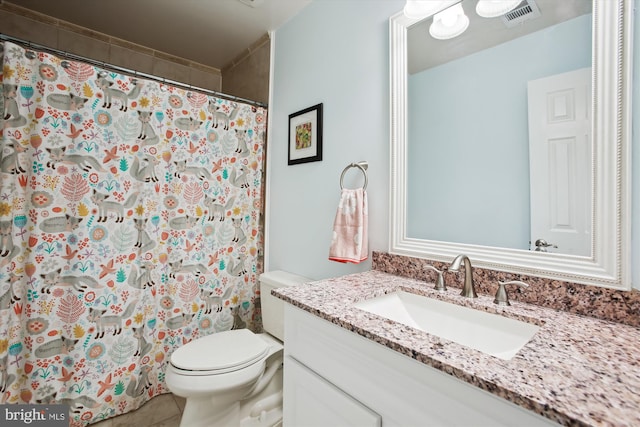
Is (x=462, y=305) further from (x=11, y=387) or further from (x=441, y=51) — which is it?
(x=11, y=387)

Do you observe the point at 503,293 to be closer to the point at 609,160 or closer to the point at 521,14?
the point at 609,160

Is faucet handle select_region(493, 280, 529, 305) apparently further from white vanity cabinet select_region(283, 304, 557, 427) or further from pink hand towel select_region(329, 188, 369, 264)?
pink hand towel select_region(329, 188, 369, 264)

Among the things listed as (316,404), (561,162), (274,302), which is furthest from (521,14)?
(274,302)

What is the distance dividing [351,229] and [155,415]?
55.8 inches

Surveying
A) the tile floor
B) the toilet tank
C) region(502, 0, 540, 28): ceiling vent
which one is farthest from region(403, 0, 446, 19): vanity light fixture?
the tile floor

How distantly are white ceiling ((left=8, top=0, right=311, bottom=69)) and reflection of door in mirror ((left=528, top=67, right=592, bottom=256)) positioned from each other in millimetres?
1480

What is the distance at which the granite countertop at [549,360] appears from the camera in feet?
1.46

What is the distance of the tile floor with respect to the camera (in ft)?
4.85

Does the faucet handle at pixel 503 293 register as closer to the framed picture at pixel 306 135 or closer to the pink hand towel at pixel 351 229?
the pink hand towel at pixel 351 229

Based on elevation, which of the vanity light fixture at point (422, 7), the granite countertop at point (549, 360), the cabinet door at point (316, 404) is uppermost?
the vanity light fixture at point (422, 7)

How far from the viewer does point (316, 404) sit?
0.86 m

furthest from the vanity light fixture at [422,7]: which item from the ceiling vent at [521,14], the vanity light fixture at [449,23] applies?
the ceiling vent at [521,14]

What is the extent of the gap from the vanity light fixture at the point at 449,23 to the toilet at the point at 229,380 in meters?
1.46

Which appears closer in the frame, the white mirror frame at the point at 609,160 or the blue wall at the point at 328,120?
the white mirror frame at the point at 609,160
